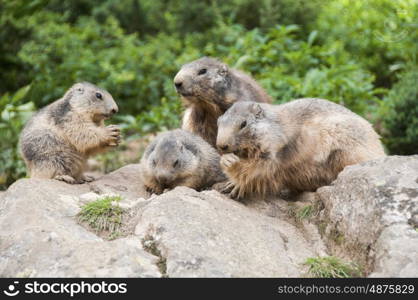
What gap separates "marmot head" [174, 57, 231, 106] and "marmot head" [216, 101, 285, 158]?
1.39 meters

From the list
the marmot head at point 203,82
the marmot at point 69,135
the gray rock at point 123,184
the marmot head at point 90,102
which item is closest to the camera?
the gray rock at point 123,184

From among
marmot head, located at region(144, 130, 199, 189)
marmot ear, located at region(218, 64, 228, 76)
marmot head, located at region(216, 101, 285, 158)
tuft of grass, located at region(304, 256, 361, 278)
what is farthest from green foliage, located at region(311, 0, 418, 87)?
tuft of grass, located at region(304, 256, 361, 278)

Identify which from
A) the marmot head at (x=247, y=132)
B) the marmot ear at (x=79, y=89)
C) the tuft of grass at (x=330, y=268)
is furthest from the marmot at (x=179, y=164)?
the tuft of grass at (x=330, y=268)

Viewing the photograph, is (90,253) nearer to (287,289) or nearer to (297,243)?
(287,289)

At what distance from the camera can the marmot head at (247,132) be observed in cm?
659

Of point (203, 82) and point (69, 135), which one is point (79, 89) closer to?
point (69, 135)

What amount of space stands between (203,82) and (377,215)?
3293 millimetres

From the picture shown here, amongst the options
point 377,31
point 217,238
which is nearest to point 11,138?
point 217,238

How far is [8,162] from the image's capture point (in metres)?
11.2

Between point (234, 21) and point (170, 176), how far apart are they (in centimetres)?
835

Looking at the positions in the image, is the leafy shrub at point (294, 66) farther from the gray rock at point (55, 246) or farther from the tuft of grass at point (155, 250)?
the tuft of grass at point (155, 250)

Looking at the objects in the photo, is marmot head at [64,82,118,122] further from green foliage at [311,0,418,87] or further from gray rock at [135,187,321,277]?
green foliage at [311,0,418,87]

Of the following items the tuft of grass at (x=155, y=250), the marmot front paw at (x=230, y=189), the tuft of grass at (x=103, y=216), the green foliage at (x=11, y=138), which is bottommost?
the green foliage at (x=11, y=138)

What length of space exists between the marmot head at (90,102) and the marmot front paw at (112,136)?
0.19 metres
